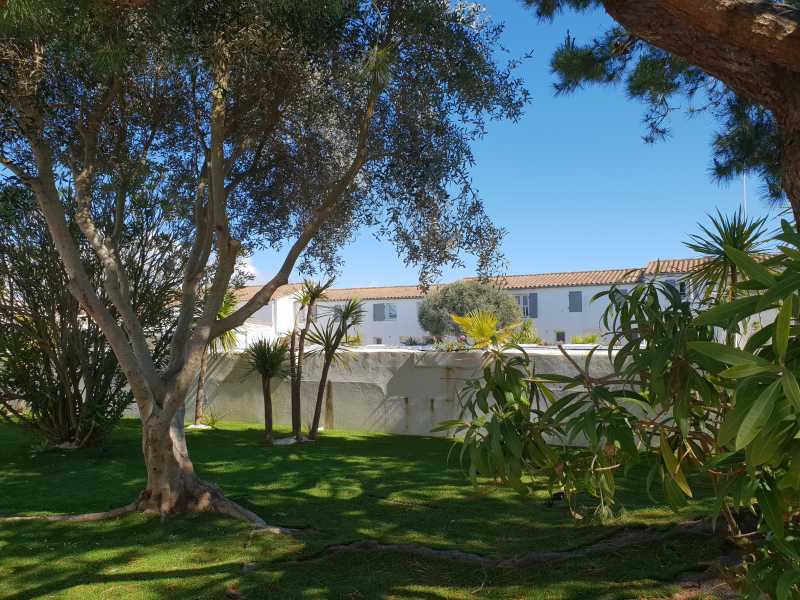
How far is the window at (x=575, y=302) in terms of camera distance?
117 ft

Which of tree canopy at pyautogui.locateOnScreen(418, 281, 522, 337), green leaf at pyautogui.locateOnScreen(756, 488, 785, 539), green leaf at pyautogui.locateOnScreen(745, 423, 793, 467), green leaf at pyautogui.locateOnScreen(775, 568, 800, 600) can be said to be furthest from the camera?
tree canopy at pyautogui.locateOnScreen(418, 281, 522, 337)

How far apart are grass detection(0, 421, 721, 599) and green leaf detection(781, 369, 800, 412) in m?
2.96

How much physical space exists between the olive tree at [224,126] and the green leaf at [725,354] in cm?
420

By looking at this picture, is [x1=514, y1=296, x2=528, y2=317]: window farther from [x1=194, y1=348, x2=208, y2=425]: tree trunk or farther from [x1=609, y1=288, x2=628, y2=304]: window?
[x1=609, y1=288, x2=628, y2=304]: window

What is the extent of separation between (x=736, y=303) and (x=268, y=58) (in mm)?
4761

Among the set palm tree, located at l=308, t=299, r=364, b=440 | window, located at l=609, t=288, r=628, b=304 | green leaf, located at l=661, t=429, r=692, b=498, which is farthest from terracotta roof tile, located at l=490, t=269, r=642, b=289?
green leaf, located at l=661, t=429, r=692, b=498

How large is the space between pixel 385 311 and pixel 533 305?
9.55 m

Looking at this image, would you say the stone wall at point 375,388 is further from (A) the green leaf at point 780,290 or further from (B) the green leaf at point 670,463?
(A) the green leaf at point 780,290

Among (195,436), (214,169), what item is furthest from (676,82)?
(195,436)

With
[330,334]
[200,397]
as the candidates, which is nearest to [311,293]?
[330,334]

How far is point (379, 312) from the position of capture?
42625 mm

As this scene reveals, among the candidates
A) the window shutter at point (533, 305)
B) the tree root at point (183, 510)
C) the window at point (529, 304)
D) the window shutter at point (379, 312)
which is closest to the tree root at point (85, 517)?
the tree root at point (183, 510)

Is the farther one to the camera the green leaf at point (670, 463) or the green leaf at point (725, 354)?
the green leaf at point (670, 463)

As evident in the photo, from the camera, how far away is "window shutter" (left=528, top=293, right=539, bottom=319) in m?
37.1
